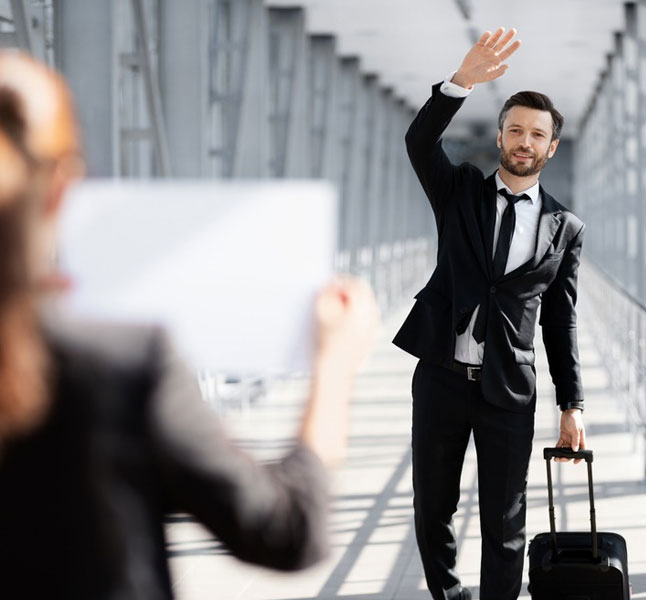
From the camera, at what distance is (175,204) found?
525 millimetres

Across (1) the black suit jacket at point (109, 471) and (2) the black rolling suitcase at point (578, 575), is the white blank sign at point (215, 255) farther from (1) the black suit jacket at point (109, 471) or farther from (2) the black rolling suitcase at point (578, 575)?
(2) the black rolling suitcase at point (578, 575)

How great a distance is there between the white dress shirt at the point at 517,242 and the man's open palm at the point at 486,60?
0.82 ft

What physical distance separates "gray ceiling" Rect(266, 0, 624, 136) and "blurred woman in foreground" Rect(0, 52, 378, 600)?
548 cm

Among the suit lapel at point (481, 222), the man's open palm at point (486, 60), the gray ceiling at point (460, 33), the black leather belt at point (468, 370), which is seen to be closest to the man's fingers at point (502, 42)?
the man's open palm at point (486, 60)

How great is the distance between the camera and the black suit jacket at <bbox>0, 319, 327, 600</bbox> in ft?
1.52

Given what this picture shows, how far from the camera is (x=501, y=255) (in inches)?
59.5

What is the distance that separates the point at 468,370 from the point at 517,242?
0.55ft

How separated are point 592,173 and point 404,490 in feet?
31.3

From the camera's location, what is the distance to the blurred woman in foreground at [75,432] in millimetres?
450

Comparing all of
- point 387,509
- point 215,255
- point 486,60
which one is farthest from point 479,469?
point 387,509

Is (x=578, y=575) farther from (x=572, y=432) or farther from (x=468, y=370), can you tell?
(x=468, y=370)

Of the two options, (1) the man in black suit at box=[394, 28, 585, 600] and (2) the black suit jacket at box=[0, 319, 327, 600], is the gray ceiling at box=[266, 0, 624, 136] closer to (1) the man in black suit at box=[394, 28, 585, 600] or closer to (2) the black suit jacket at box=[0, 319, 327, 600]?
(1) the man in black suit at box=[394, 28, 585, 600]

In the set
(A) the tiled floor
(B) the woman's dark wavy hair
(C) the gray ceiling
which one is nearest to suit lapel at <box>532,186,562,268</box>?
(A) the tiled floor

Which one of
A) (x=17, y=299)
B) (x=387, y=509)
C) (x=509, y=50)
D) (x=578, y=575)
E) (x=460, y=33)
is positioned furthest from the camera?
(x=460, y=33)
